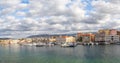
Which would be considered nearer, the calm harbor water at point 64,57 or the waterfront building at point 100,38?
the calm harbor water at point 64,57

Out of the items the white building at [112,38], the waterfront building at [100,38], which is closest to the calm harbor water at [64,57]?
the white building at [112,38]

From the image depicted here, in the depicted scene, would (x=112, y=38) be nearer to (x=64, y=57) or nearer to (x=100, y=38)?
(x=100, y=38)

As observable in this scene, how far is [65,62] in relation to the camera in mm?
40875

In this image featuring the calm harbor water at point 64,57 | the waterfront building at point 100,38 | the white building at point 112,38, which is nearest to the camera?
the calm harbor water at point 64,57

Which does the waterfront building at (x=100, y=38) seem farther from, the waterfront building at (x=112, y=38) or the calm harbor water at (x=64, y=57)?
the calm harbor water at (x=64, y=57)

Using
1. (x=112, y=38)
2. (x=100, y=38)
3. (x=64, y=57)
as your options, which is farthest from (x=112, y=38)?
(x=64, y=57)

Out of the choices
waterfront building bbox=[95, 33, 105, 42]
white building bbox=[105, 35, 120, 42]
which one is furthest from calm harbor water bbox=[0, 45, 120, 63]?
waterfront building bbox=[95, 33, 105, 42]

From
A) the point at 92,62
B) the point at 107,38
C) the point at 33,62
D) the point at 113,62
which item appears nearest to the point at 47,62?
the point at 33,62

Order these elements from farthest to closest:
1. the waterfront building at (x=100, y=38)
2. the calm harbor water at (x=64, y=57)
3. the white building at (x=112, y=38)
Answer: the waterfront building at (x=100, y=38) < the white building at (x=112, y=38) < the calm harbor water at (x=64, y=57)

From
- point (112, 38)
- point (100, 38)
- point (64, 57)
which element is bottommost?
point (64, 57)

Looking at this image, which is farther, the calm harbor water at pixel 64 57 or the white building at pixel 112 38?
the white building at pixel 112 38

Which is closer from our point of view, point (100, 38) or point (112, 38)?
point (112, 38)

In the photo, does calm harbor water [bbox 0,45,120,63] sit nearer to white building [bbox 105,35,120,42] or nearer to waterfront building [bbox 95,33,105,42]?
white building [bbox 105,35,120,42]

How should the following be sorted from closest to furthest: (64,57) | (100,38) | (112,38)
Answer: (64,57) < (112,38) < (100,38)
